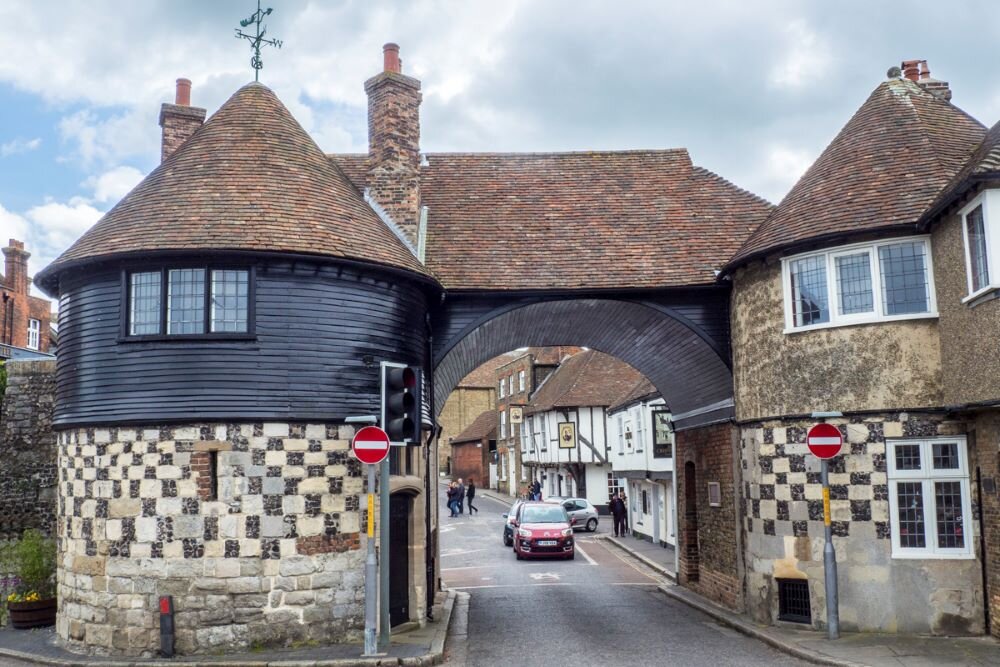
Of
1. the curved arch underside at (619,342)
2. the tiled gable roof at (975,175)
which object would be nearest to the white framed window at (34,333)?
the curved arch underside at (619,342)

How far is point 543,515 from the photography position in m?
29.0

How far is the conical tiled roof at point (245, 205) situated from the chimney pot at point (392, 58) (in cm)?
286

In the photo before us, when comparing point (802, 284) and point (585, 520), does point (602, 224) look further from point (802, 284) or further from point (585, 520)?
point (585, 520)

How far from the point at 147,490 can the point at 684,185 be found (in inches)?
490

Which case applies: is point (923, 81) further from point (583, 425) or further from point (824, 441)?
point (583, 425)

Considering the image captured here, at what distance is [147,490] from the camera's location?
1266 cm

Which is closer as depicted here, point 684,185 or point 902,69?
point 902,69

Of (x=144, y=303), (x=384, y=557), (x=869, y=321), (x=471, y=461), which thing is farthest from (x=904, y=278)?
(x=471, y=461)

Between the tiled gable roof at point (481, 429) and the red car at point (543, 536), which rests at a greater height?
the tiled gable roof at point (481, 429)

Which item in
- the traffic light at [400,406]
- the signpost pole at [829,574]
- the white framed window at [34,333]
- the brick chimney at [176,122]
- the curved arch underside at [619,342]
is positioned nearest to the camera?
the traffic light at [400,406]

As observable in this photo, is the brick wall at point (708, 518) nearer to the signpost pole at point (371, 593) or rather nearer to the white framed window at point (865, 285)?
the white framed window at point (865, 285)

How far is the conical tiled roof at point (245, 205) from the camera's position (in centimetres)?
1313

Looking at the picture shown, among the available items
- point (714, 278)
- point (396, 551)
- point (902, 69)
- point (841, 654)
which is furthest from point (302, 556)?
point (902, 69)

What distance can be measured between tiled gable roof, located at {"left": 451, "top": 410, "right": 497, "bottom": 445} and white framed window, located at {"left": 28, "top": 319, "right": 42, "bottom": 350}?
1172 inches
